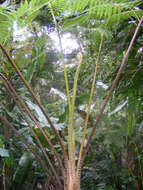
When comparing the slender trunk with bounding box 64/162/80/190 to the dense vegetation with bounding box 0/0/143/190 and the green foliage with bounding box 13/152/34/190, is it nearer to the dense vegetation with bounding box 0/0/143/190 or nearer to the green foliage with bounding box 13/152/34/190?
the dense vegetation with bounding box 0/0/143/190

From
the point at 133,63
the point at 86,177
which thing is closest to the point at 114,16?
the point at 133,63

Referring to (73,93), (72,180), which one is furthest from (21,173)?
(73,93)

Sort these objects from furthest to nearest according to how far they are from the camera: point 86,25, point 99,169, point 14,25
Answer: point 99,169
point 86,25
point 14,25

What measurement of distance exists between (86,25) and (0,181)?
172cm

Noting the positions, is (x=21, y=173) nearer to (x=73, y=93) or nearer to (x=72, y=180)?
(x=72, y=180)

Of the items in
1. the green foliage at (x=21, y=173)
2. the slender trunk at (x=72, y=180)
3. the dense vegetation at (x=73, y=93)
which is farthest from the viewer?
the green foliage at (x=21, y=173)

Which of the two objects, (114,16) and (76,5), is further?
(114,16)

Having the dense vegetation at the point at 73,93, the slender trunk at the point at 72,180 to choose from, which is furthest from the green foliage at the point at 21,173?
the slender trunk at the point at 72,180

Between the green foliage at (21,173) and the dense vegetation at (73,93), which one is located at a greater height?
the dense vegetation at (73,93)

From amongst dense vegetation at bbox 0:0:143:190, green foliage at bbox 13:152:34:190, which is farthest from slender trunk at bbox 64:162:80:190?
green foliage at bbox 13:152:34:190

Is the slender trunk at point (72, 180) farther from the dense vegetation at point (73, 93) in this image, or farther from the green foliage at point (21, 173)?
the green foliage at point (21, 173)

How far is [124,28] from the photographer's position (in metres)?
1.59

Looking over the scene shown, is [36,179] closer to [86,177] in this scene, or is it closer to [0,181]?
[0,181]

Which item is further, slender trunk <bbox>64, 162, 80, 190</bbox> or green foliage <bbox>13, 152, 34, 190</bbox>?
green foliage <bbox>13, 152, 34, 190</bbox>
